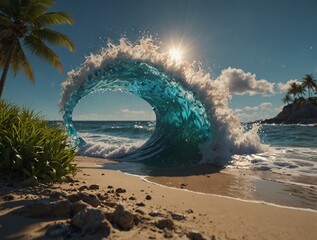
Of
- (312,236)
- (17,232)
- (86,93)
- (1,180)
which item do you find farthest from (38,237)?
(86,93)

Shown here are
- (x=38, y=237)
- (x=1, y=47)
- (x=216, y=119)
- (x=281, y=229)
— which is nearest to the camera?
(x=38, y=237)

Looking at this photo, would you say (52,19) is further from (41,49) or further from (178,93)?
(178,93)

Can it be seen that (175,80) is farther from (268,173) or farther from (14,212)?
(14,212)

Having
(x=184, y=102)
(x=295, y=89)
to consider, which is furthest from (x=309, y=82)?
(x=184, y=102)

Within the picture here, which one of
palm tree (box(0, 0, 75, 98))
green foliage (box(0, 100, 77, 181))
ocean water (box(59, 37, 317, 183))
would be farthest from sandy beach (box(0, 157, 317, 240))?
palm tree (box(0, 0, 75, 98))

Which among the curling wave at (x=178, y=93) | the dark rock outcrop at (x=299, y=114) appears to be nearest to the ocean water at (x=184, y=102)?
the curling wave at (x=178, y=93)

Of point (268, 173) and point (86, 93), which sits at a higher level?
point (86, 93)

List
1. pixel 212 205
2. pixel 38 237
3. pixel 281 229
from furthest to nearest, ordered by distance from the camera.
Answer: pixel 212 205
pixel 281 229
pixel 38 237
